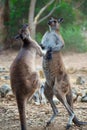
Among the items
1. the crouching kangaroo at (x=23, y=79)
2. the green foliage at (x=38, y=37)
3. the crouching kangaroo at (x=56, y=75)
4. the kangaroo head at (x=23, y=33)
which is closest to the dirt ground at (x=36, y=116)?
the crouching kangaroo at (x=56, y=75)

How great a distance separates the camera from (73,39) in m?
19.8

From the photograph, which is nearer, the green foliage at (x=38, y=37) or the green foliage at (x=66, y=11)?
the green foliage at (x=38, y=37)

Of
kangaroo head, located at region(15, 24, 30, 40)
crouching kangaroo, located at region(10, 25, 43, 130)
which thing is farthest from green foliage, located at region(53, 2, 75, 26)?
crouching kangaroo, located at region(10, 25, 43, 130)

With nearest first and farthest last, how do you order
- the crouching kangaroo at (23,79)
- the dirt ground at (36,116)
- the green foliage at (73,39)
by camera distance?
the crouching kangaroo at (23,79) < the dirt ground at (36,116) < the green foliage at (73,39)

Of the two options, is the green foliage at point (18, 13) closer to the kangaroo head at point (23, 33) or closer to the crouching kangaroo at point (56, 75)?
the crouching kangaroo at point (56, 75)

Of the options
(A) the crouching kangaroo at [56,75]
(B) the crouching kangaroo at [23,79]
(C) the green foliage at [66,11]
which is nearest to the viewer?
(B) the crouching kangaroo at [23,79]

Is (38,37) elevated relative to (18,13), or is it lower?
lower

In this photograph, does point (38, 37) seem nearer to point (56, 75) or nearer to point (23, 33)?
point (56, 75)

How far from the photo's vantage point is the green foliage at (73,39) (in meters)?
19.7

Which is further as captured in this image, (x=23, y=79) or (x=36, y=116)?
(x=36, y=116)

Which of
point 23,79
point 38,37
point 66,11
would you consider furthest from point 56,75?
point 66,11

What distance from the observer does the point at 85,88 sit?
9875 millimetres

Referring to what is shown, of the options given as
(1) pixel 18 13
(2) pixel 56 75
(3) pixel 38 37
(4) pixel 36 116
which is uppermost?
(1) pixel 18 13

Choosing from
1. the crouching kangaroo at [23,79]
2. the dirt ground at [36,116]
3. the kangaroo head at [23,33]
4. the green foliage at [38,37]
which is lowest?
the dirt ground at [36,116]
